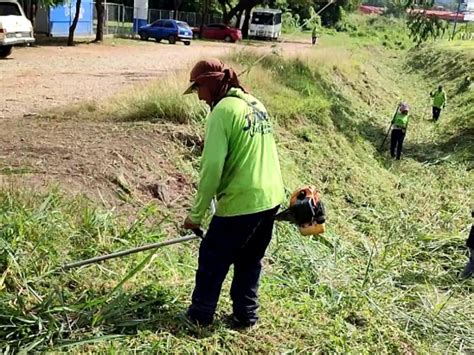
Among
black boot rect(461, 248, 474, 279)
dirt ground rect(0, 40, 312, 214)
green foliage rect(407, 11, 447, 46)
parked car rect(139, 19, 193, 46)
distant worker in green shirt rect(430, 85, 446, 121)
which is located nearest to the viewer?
dirt ground rect(0, 40, 312, 214)

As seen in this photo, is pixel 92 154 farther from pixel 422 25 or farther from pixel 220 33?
pixel 220 33

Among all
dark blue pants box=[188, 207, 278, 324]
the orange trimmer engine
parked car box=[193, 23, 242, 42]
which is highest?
the orange trimmer engine

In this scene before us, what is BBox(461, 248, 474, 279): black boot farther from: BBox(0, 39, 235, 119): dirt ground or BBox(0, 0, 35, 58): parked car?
BBox(0, 0, 35, 58): parked car

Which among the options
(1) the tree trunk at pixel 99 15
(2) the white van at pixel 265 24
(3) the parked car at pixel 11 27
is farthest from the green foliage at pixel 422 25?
(2) the white van at pixel 265 24

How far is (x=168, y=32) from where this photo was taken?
36.4 meters

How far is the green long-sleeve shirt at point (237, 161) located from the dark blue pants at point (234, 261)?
10 cm

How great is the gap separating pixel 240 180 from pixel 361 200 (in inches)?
281

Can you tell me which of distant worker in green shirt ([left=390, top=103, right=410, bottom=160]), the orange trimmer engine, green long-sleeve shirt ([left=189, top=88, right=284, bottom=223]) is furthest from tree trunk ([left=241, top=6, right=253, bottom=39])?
green long-sleeve shirt ([left=189, top=88, right=284, bottom=223])

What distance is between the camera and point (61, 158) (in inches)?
275

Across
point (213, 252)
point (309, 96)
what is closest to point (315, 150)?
point (309, 96)

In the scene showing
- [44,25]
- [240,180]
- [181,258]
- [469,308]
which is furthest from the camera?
[44,25]

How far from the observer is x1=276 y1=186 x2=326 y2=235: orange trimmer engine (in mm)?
4555

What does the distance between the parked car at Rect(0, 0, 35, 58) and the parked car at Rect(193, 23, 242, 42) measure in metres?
23.5

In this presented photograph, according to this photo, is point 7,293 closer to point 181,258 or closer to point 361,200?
point 181,258
